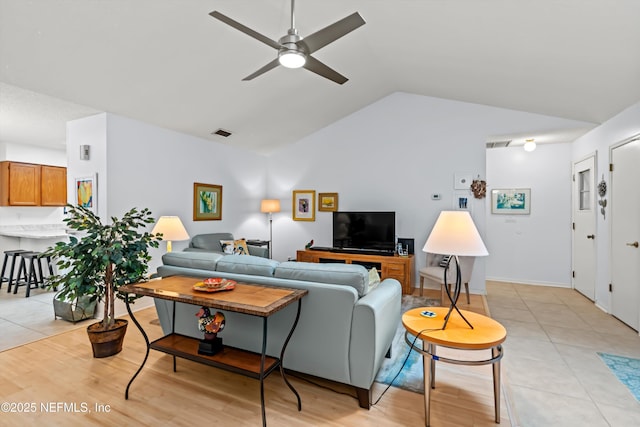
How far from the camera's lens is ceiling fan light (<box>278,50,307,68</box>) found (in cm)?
217

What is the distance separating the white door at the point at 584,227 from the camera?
426 centimetres

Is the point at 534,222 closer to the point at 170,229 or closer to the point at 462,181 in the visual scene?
the point at 462,181

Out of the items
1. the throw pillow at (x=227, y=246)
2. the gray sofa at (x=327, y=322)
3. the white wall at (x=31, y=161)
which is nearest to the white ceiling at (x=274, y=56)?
the white wall at (x=31, y=161)

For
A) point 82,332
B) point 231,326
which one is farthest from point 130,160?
point 231,326

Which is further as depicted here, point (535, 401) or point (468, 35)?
point (468, 35)

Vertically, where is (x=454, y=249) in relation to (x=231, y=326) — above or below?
above

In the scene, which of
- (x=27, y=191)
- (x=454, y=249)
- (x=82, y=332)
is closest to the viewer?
(x=454, y=249)

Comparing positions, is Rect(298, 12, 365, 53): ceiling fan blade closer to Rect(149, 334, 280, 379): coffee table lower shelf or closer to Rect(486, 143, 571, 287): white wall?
Rect(149, 334, 280, 379): coffee table lower shelf

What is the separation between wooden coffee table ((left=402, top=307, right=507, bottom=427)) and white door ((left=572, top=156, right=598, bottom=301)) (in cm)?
356

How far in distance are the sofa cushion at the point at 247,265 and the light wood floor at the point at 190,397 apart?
81cm

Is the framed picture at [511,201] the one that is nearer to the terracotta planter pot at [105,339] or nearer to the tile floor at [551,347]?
the tile floor at [551,347]

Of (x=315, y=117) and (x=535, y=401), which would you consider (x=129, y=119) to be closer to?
(x=315, y=117)

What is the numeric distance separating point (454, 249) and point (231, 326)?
172cm

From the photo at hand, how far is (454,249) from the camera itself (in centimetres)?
187
